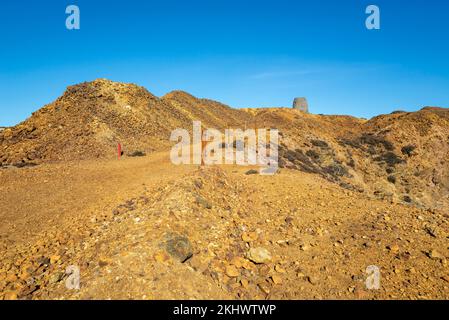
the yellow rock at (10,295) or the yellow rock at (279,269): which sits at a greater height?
the yellow rock at (10,295)

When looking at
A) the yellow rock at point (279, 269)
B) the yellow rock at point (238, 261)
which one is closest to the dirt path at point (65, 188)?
the yellow rock at point (238, 261)

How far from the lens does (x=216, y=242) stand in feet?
25.7

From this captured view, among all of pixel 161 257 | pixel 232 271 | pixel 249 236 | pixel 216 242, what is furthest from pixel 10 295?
pixel 249 236

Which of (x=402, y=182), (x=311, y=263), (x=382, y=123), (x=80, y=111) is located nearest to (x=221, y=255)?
(x=311, y=263)

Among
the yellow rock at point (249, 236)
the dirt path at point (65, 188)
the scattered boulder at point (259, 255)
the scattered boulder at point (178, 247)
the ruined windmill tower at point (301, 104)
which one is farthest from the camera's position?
the ruined windmill tower at point (301, 104)

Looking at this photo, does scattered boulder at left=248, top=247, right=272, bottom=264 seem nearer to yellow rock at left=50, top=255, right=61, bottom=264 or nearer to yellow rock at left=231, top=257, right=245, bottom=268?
yellow rock at left=231, top=257, right=245, bottom=268

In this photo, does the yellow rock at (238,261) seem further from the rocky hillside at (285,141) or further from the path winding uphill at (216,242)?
the rocky hillside at (285,141)

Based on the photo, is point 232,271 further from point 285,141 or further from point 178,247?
point 285,141

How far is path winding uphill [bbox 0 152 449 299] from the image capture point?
20.6ft

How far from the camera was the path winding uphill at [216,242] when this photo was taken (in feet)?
20.6

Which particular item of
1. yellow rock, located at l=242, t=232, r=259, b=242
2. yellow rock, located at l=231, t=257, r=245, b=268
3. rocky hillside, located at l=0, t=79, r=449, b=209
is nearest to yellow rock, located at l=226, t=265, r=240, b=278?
yellow rock, located at l=231, t=257, r=245, b=268

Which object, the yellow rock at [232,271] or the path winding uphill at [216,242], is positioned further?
the yellow rock at [232,271]

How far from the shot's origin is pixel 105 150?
2067cm

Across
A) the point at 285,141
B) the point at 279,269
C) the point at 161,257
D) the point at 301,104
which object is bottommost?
the point at 279,269
